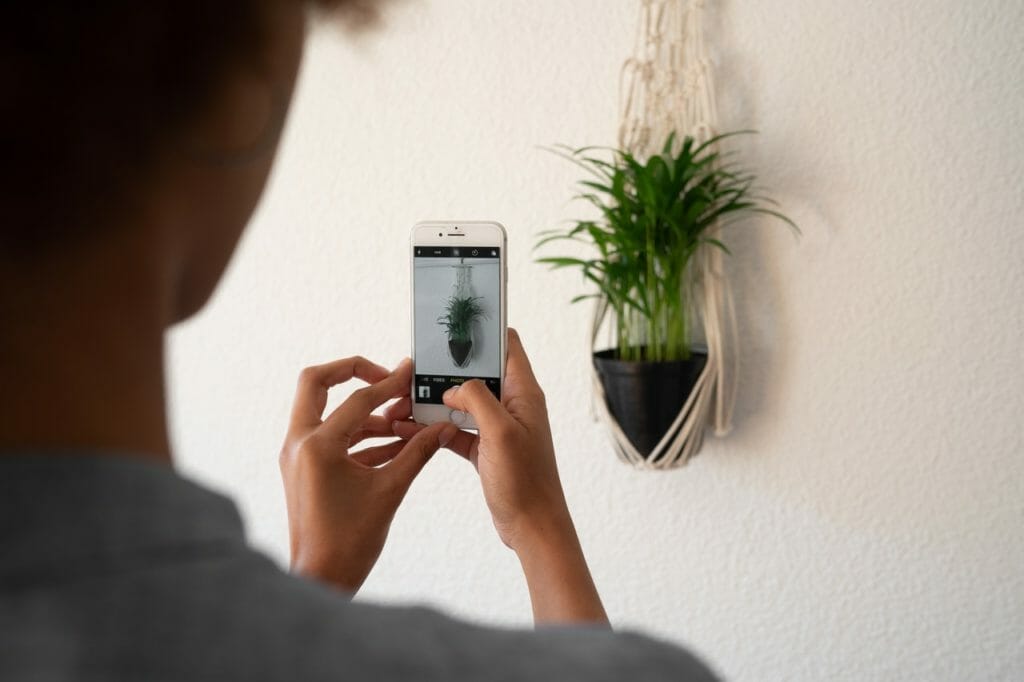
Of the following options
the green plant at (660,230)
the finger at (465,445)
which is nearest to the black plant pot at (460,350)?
the finger at (465,445)

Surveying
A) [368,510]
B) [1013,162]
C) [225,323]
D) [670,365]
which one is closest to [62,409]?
[368,510]

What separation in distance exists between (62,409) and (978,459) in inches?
49.9

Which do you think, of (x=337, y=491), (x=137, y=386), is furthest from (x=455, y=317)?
(x=137, y=386)

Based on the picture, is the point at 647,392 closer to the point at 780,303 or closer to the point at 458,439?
the point at 780,303

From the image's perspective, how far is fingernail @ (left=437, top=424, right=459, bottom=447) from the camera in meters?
0.80

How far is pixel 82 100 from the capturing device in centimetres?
24

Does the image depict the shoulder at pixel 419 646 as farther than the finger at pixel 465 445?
No

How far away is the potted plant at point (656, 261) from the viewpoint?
3.87 ft

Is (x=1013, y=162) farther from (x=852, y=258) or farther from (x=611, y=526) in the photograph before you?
(x=611, y=526)

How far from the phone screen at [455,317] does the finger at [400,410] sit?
1cm

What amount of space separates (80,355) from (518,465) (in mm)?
476

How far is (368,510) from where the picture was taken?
667 millimetres

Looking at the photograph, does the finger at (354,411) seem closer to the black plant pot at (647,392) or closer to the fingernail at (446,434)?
the fingernail at (446,434)

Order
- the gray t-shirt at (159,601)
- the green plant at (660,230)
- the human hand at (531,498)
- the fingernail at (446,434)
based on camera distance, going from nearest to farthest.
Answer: the gray t-shirt at (159,601), the human hand at (531,498), the fingernail at (446,434), the green plant at (660,230)
